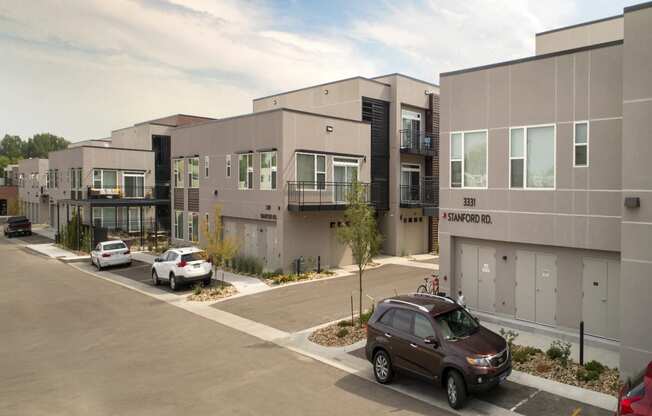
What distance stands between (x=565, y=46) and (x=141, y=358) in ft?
64.5

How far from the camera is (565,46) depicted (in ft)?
65.2

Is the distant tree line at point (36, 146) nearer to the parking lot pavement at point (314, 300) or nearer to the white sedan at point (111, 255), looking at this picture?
the white sedan at point (111, 255)

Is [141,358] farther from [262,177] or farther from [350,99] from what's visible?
[350,99]

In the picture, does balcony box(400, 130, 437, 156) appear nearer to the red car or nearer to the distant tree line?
the red car

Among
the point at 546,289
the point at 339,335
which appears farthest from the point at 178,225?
the point at 546,289

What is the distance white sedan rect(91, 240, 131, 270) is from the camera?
26.3 metres

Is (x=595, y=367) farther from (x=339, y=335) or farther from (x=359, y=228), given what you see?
(x=359, y=228)

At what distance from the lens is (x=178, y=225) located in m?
33.1

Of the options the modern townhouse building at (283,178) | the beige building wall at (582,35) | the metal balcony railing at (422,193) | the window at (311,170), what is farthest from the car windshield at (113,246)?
the beige building wall at (582,35)

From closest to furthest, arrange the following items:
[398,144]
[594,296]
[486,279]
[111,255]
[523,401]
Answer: [523,401]
[594,296]
[486,279]
[111,255]
[398,144]

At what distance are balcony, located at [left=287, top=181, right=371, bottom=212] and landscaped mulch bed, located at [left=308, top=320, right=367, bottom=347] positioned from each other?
9.14 metres

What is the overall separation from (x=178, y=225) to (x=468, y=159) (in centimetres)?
2326

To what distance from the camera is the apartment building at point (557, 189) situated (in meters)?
10.2

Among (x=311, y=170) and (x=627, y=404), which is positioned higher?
(x=311, y=170)
